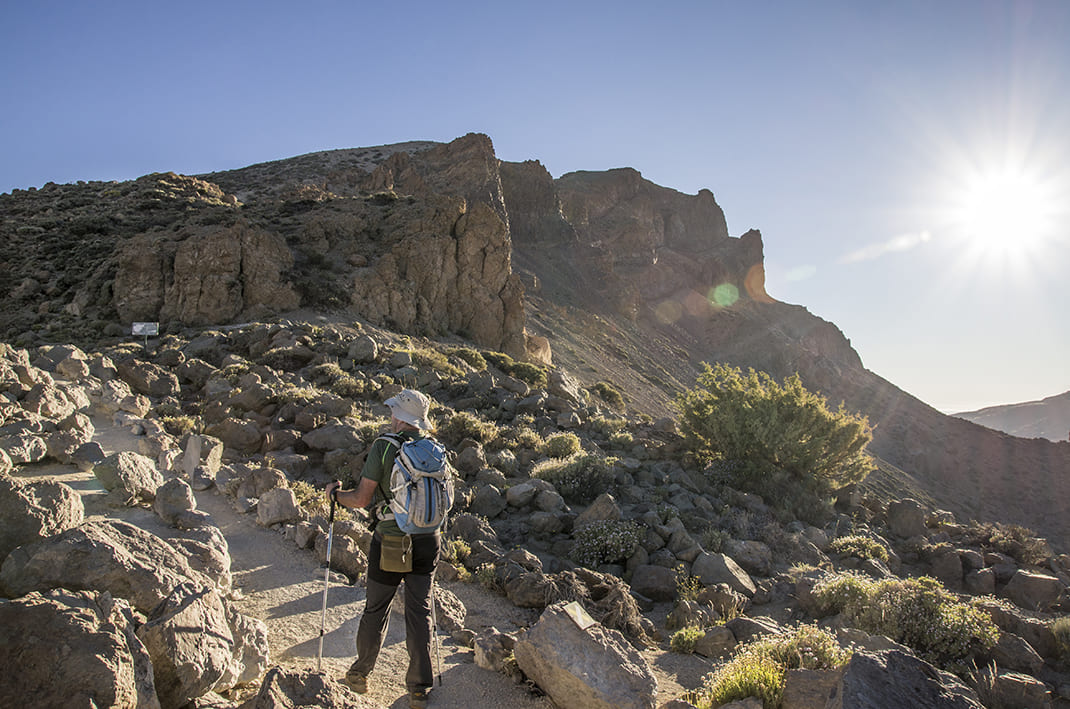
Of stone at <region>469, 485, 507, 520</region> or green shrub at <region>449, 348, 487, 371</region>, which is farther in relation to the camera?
green shrub at <region>449, 348, 487, 371</region>

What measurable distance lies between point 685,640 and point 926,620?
7.56ft

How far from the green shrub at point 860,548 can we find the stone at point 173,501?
962 cm

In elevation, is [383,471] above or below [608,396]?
above

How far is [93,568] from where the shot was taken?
10.4 ft

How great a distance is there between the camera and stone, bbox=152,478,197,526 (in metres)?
5.37

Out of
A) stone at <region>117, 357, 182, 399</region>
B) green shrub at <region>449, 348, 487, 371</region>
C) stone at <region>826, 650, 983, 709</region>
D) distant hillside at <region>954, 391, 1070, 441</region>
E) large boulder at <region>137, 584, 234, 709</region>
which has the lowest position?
distant hillside at <region>954, 391, 1070, 441</region>

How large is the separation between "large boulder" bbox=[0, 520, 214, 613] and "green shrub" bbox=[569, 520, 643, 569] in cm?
523

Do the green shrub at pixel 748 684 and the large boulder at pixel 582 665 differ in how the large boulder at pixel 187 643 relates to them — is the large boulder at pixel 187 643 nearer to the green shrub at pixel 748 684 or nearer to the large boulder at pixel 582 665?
the large boulder at pixel 582 665

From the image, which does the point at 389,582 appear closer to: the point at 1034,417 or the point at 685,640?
the point at 685,640

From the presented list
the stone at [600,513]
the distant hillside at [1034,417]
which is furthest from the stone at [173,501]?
the distant hillside at [1034,417]

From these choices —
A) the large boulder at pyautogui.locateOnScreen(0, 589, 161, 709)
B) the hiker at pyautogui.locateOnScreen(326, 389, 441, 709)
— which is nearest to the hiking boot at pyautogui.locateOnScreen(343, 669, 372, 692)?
the hiker at pyautogui.locateOnScreen(326, 389, 441, 709)

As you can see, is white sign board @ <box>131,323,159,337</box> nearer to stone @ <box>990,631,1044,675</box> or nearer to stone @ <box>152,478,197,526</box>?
stone @ <box>152,478,197,526</box>

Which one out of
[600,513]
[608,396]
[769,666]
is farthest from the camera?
[608,396]

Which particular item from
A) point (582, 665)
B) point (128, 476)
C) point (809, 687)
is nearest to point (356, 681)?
point (582, 665)
